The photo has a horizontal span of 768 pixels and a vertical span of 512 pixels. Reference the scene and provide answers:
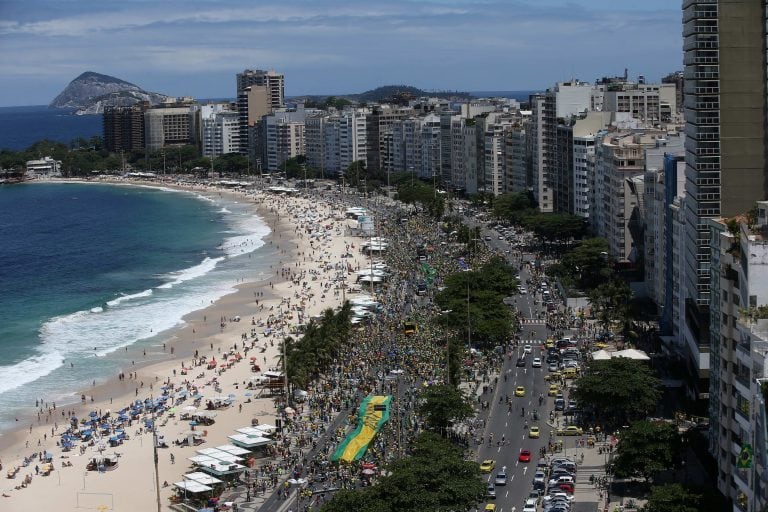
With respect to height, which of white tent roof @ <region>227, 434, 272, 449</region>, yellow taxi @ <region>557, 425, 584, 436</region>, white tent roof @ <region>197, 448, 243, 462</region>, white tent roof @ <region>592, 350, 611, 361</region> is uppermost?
white tent roof @ <region>592, 350, 611, 361</region>

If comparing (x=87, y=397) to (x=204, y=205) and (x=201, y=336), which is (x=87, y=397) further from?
(x=204, y=205)

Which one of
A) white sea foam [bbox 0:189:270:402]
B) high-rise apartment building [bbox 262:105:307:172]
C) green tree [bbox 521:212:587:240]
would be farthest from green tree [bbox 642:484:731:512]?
high-rise apartment building [bbox 262:105:307:172]

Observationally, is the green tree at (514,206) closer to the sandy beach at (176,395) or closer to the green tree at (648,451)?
the sandy beach at (176,395)

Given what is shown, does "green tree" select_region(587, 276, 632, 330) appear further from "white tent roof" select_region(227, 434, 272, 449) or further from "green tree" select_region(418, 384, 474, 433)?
"white tent roof" select_region(227, 434, 272, 449)

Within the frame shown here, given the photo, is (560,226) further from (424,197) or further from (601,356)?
(601,356)

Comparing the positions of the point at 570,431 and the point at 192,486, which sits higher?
the point at 570,431

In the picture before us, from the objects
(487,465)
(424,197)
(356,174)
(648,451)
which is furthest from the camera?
(356,174)

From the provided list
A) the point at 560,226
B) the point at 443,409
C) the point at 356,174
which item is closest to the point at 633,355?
the point at 443,409
